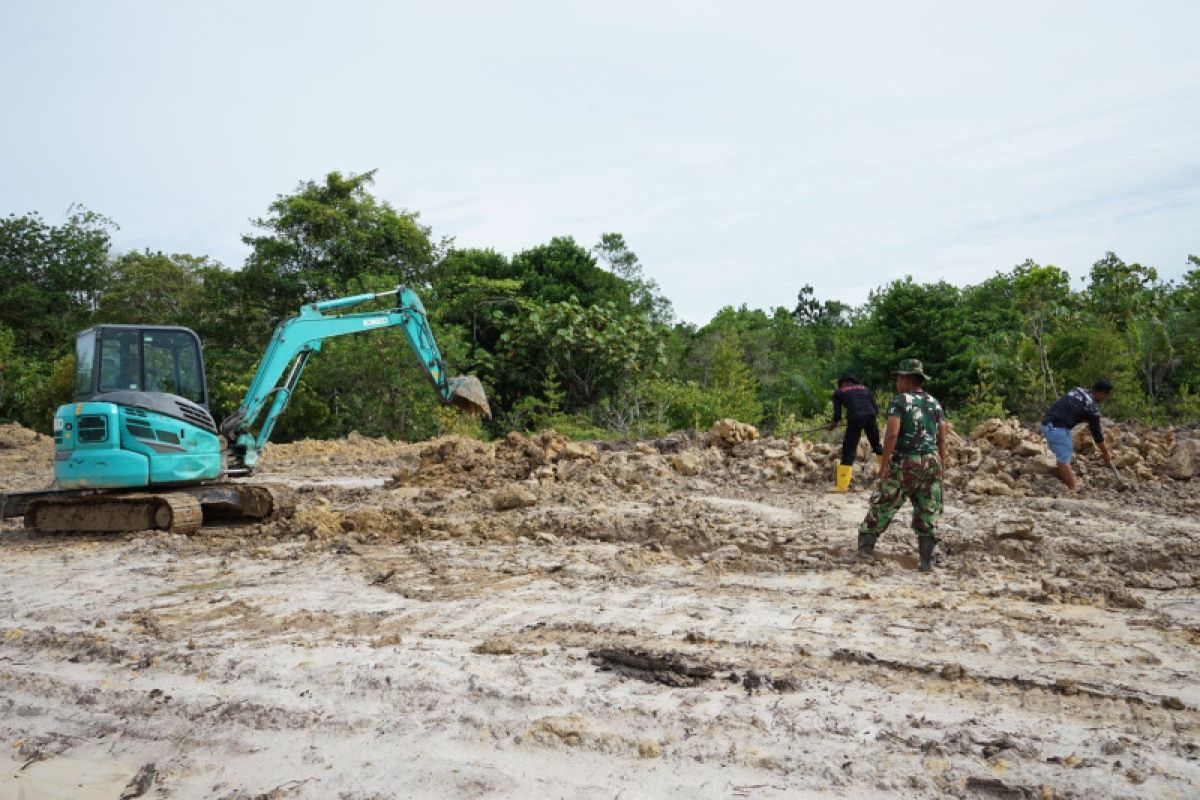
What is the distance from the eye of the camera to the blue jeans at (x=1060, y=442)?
1044cm

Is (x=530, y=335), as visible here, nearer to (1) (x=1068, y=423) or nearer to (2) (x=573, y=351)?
(2) (x=573, y=351)

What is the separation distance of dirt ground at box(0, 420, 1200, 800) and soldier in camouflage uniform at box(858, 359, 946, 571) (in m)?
0.41

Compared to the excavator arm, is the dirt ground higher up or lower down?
lower down

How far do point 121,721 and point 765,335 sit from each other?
31.6 m

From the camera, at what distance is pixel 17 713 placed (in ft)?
14.7

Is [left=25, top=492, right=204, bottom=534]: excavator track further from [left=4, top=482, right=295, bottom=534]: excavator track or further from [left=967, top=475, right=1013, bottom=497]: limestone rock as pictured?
[left=967, top=475, right=1013, bottom=497]: limestone rock

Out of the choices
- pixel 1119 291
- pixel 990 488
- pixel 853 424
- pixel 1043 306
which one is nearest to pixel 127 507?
pixel 853 424

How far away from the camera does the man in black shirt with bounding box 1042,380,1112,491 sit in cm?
1030

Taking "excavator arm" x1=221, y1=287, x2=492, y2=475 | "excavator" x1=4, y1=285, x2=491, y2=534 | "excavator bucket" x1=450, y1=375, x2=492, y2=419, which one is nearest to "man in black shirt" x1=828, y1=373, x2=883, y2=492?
"excavator bucket" x1=450, y1=375, x2=492, y2=419

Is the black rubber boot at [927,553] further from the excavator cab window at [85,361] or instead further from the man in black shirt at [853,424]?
the excavator cab window at [85,361]

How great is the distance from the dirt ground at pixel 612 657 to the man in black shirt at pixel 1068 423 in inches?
37.2

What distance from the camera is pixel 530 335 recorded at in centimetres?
2455

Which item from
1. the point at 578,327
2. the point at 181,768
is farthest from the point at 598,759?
the point at 578,327

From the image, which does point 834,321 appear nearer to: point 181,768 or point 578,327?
point 578,327
